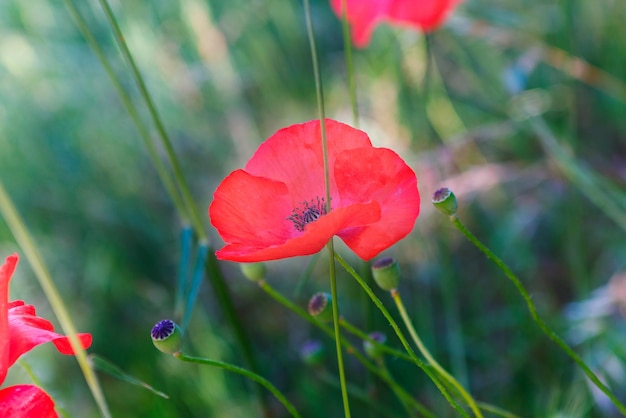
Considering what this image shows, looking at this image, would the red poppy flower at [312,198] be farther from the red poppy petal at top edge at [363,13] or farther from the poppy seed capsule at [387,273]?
the red poppy petal at top edge at [363,13]

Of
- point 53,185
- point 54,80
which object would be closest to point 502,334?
point 53,185

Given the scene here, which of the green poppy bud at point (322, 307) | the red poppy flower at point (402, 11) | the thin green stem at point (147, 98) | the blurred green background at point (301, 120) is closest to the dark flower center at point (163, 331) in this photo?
the green poppy bud at point (322, 307)

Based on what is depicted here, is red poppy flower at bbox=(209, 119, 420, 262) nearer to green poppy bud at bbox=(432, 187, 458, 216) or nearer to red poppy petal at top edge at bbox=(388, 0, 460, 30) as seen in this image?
green poppy bud at bbox=(432, 187, 458, 216)

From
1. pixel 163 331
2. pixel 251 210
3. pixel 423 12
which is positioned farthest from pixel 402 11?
pixel 163 331

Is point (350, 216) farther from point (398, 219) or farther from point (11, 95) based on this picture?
point (11, 95)

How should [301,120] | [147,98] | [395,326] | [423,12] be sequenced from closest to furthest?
[395,326] < [147,98] < [423,12] < [301,120]

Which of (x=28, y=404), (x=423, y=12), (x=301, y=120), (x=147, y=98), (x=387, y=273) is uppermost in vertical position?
(x=301, y=120)

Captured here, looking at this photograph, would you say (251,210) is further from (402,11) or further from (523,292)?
(402,11)

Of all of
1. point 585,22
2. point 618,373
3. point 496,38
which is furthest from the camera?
point 585,22
